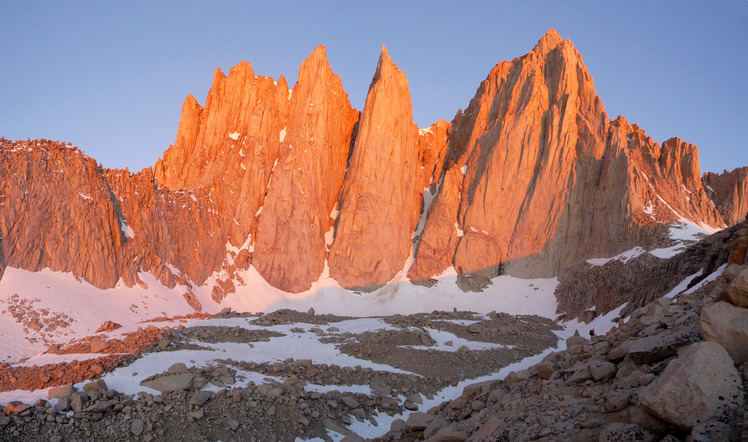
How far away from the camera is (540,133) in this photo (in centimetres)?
6681

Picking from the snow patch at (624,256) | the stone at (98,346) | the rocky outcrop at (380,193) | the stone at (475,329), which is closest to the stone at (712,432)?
the stone at (98,346)

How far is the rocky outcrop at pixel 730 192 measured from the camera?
61362 millimetres

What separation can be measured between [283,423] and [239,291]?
42.4m

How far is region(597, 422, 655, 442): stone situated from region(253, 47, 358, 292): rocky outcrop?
56349 millimetres

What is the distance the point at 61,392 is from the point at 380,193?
55430mm

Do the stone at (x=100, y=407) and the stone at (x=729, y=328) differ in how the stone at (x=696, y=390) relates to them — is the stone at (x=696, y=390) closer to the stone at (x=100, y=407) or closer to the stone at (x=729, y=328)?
the stone at (x=729, y=328)

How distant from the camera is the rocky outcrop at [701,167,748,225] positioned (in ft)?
201

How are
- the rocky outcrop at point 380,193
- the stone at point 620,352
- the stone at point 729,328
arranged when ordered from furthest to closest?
1. the rocky outcrop at point 380,193
2. the stone at point 620,352
3. the stone at point 729,328

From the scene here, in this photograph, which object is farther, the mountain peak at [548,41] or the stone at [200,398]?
the mountain peak at [548,41]

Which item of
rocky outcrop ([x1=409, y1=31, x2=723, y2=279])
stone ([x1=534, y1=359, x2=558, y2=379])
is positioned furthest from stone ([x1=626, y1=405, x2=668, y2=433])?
rocky outcrop ([x1=409, y1=31, x2=723, y2=279])

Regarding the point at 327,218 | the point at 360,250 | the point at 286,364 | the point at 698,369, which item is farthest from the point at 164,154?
the point at 698,369

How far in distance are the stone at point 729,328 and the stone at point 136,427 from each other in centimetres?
1159

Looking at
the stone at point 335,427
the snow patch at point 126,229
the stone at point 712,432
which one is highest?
the snow patch at point 126,229

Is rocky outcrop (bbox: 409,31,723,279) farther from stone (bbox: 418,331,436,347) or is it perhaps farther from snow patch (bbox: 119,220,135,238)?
stone (bbox: 418,331,436,347)
